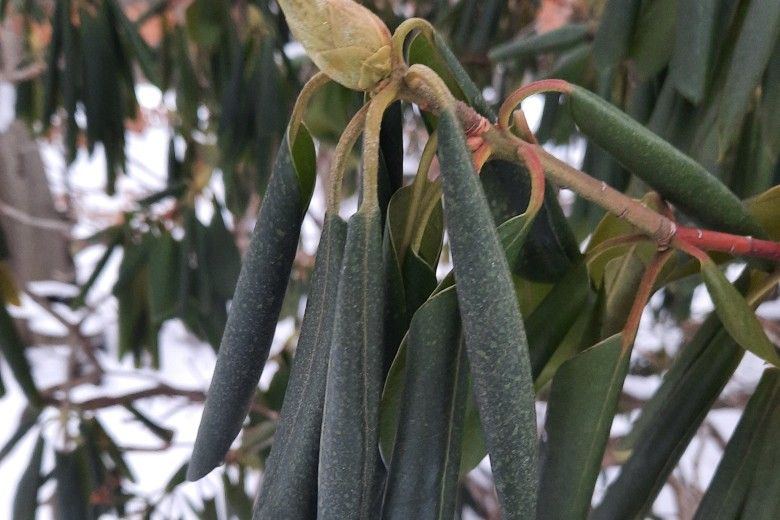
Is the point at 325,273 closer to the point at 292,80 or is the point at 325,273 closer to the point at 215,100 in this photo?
the point at 292,80

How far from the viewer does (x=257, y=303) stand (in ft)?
0.93

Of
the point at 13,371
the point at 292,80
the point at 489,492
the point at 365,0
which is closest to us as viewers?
the point at 13,371

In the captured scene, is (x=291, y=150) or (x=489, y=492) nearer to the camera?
(x=291, y=150)

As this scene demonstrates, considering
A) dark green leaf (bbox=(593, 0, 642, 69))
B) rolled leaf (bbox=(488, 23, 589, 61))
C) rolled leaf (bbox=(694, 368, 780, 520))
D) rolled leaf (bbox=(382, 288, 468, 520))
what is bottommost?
rolled leaf (bbox=(382, 288, 468, 520))

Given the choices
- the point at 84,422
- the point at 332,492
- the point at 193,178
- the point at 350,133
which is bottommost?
the point at 332,492

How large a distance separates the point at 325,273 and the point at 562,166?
10 centimetres

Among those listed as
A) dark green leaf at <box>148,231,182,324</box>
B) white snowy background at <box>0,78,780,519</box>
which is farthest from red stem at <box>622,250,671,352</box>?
white snowy background at <box>0,78,780,519</box>

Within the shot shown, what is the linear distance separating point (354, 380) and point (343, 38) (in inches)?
4.5

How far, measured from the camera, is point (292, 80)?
1.08 meters

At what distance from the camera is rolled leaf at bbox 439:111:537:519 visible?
23 cm

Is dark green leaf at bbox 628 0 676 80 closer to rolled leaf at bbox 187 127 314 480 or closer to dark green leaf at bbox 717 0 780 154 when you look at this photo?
dark green leaf at bbox 717 0 780 154

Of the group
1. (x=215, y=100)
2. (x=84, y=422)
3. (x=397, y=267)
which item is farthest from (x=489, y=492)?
(x=397, y=267)

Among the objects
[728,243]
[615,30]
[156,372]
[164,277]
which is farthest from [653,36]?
[156,372]

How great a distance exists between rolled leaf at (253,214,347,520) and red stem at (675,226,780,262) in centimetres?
16
